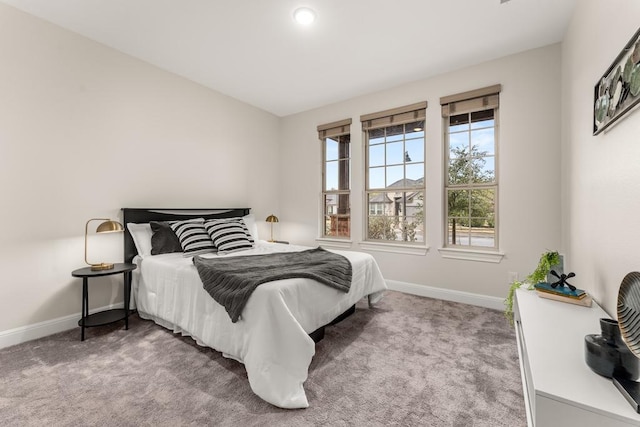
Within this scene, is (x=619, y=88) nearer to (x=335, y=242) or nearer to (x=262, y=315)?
(x=262, y=315)

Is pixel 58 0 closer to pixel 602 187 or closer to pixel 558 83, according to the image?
pixel 602 187

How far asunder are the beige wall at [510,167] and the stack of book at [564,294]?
1333 millimetres

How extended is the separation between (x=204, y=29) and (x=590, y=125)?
3093mm

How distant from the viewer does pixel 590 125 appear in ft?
6.24

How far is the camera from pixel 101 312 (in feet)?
8.84

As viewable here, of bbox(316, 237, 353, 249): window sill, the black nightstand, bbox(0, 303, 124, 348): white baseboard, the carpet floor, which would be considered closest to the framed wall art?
the carpet floor

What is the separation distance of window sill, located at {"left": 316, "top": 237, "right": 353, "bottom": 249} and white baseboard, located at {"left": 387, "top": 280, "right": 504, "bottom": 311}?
0.78m

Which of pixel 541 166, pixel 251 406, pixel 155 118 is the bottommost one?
pixel 251 406

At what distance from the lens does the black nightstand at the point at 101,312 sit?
7.82 feet

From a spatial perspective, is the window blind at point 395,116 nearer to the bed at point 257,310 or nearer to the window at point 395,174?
the window at point 395,174

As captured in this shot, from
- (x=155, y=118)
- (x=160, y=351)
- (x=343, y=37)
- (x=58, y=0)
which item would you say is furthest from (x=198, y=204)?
(x=343, y=37)

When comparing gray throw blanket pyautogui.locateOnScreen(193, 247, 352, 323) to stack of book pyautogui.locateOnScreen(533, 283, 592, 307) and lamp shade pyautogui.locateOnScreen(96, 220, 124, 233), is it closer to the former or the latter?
lamp shade pyautogui.locateOnScreen(96, 220, 124, 233)

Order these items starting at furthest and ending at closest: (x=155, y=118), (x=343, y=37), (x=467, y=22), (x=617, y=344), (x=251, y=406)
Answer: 1. (x=155, y=118)
2. (x=343, y=37)
3. (x=467, y=22)
4. (x=251, y=406)
5. (x=617, y=344)

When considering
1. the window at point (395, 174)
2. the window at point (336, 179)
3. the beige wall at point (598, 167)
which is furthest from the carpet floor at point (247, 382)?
the window at point (336, 179)
